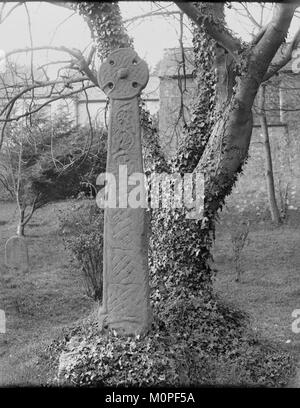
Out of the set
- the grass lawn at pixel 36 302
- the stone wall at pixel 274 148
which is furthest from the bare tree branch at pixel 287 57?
the stone wall at pixel 274 148

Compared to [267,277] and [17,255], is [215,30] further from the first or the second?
[17,255]

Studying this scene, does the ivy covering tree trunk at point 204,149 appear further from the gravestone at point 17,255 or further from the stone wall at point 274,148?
the stone wall at point 274,148

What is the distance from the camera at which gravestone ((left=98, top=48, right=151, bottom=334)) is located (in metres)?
6.10

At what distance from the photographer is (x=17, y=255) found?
1309 cm

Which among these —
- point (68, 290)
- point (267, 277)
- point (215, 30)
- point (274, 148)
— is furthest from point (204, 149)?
point (274, 148)

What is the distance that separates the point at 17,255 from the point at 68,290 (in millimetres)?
1595

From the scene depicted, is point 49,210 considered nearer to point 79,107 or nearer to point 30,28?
point 79,107

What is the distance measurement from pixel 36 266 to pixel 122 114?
840 cm

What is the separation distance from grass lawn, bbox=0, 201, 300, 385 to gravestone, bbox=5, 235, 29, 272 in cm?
18

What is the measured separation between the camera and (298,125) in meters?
18.3

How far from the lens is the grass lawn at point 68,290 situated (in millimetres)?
8531

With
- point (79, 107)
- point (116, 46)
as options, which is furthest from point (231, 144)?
point (79, 107)
